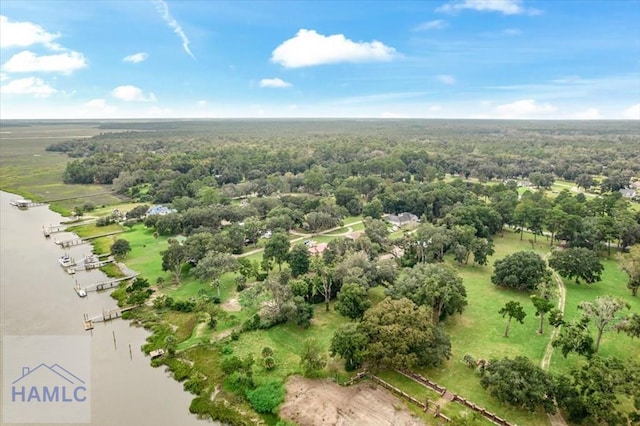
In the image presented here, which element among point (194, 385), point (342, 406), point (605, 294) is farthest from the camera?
point (605, 294)

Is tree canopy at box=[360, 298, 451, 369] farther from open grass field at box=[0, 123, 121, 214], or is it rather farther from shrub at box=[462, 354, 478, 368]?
open grass field at box=[0, 123, 121, 214]

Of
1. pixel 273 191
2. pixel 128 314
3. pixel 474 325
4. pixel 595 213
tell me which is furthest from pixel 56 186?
pixel 595 213

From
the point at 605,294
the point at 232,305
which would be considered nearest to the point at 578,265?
the point at 605,294

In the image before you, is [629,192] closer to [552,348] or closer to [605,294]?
[605,294]

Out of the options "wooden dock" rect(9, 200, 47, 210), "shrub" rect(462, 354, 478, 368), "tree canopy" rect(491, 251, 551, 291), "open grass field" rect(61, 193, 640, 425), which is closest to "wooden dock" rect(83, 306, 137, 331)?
"open grass field" rect(61, 193, 640, 425)

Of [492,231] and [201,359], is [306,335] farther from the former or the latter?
[492,231]

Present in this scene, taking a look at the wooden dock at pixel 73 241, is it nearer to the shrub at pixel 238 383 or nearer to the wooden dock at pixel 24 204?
the wooden dock at pixel 24 204
